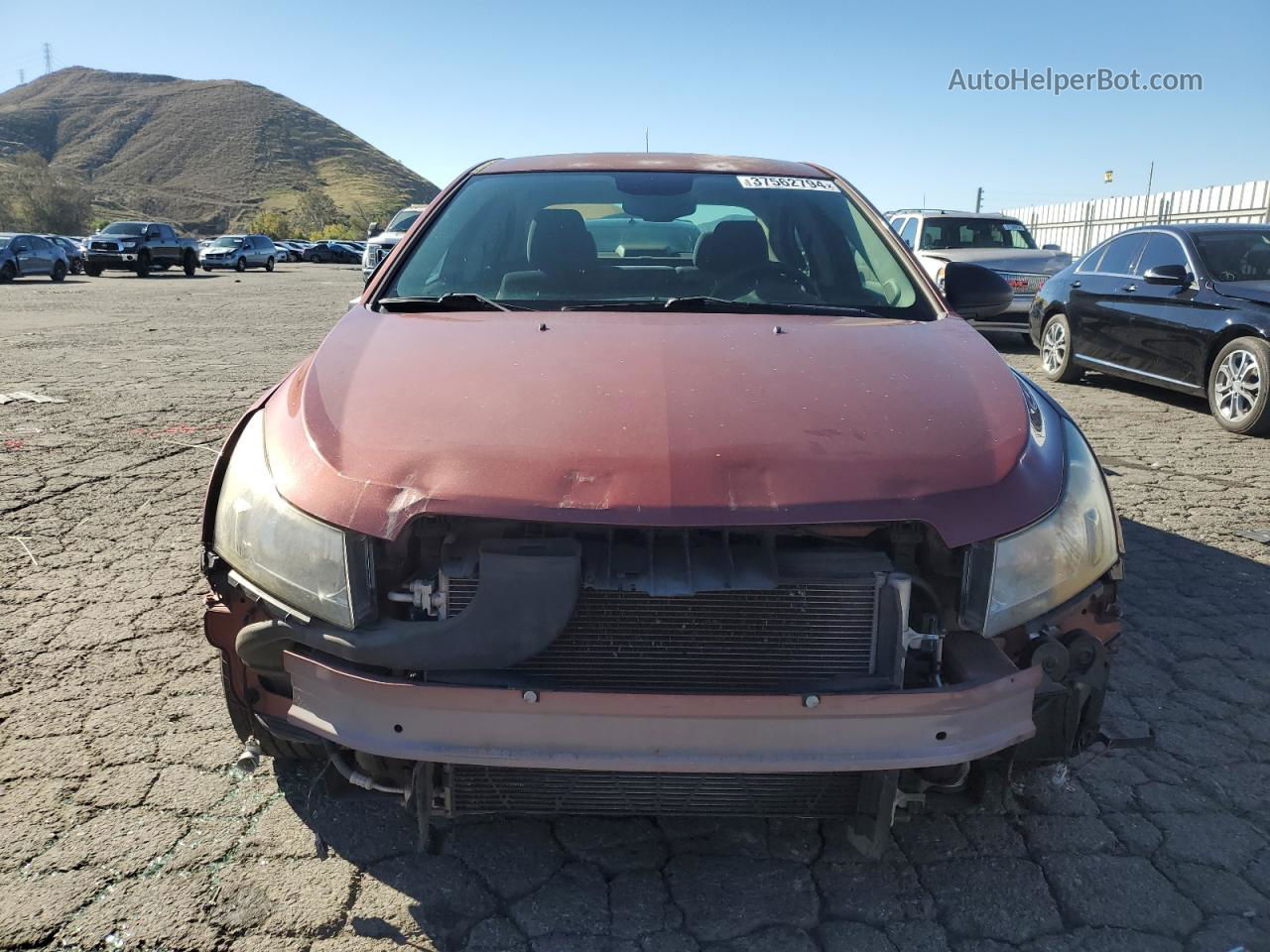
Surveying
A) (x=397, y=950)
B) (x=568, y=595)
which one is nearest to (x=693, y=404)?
(x=568, y=595)

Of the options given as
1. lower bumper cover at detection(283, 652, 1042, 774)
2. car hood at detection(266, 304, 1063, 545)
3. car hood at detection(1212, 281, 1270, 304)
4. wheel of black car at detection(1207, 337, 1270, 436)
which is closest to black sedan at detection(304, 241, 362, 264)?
car hood at detection(1212, 281, 1270, 304)

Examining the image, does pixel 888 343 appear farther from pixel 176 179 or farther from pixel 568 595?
pixel 176 179

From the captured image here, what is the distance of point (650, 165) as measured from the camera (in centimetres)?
→ 356

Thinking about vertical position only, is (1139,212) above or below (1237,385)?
above

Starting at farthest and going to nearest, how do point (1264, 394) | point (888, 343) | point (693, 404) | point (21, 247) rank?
point (21, 247)
point (1264, 394)
point (888, 343)
point (693, 404)

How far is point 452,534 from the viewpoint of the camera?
1.95m

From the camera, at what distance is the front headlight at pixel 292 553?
6.14ft

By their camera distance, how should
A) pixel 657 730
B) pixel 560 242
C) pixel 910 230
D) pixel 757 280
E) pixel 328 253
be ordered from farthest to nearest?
pixel 328 253 → pixel 910 230 → pixel 560 242 → pixel 757 280 → pixel 657 730

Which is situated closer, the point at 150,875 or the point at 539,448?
the point at 539,448

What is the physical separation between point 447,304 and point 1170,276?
6.93 meters

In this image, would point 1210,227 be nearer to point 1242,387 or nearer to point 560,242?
point 1242,387

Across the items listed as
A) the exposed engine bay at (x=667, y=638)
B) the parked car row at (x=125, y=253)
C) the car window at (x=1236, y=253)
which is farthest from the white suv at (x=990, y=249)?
the parked car row at (x=125, y=253)

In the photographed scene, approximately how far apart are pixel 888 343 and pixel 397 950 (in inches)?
73.3

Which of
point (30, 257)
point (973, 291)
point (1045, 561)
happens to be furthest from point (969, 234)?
point (30, 257)
